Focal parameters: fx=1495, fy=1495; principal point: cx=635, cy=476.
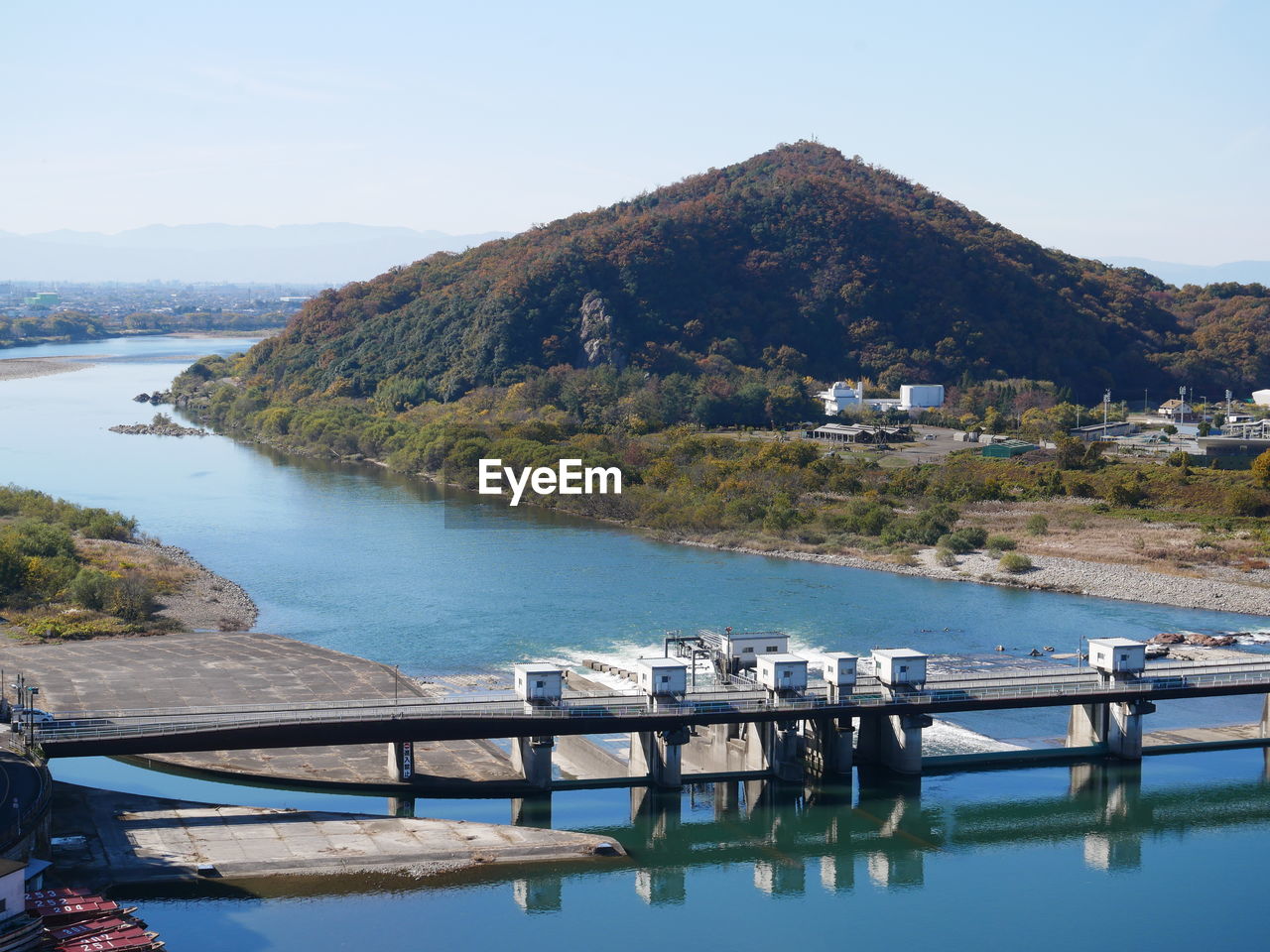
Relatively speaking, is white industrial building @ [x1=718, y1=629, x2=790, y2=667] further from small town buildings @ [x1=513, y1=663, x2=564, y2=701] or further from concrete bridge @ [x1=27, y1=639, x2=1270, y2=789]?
small town buildings @ [x1=513, y1=663, x2=564, y2=701]

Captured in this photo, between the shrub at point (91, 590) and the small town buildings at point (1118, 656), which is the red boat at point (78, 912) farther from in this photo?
the shrub at point (91, 590)

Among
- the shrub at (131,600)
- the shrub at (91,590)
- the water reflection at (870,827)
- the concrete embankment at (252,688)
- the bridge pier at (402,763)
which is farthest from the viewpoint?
the shrub at (91,590)

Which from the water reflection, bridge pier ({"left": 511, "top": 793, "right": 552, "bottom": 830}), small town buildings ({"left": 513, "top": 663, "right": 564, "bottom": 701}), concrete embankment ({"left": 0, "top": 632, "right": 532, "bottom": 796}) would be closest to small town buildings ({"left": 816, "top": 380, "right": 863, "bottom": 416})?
concrete embankment ({"left": 0, "top": 632, "right": 532, "bottom": 796})

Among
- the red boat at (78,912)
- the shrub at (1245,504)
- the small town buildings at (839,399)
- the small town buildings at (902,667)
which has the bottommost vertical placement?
the red boat at (78,912)

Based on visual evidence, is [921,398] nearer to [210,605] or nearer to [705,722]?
[210,605]

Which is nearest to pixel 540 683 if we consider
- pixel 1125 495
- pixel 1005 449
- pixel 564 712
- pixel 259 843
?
pixel 564 712

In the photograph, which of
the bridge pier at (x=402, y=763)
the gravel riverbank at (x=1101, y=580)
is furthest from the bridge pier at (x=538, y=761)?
the gravel riverbank at (x=1101, y=580)

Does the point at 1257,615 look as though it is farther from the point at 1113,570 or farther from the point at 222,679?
the point at 222,679
